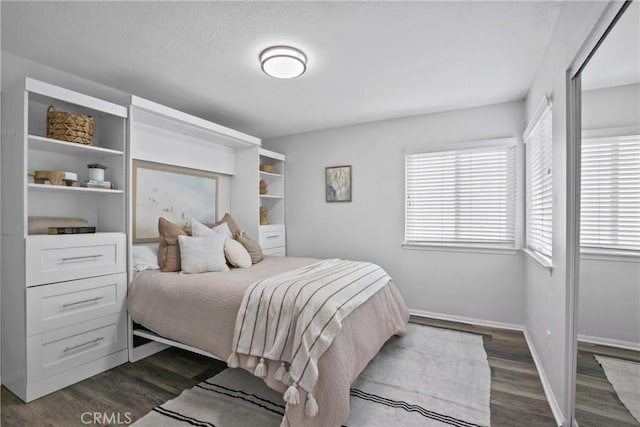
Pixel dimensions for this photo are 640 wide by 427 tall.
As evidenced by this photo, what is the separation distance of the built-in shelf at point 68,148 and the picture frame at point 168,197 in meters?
0.51

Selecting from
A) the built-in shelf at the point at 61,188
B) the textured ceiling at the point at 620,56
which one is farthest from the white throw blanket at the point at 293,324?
the textured ceiling at the point at 620,56

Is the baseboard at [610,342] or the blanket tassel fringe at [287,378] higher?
the baseboard at [610,342]

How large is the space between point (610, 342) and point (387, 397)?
1.28m

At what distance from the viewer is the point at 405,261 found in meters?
3.89

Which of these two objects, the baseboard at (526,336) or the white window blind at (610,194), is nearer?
the white window blind at (610,194)

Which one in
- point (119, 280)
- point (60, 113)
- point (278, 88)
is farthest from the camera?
point (278, 88)

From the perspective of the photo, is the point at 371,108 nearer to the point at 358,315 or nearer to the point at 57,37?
the point at 358,315

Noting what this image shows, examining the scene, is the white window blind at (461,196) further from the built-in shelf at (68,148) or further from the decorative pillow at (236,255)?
the built-in shelf at (68,148)

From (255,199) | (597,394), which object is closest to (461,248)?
(597,394)

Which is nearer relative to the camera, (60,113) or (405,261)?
(60,113)

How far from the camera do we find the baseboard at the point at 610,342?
1.15 metres

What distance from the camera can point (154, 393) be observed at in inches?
83.6

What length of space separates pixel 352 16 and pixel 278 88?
4.09 feet

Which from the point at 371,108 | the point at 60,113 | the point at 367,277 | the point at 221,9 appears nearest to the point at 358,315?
the point at 367,277
